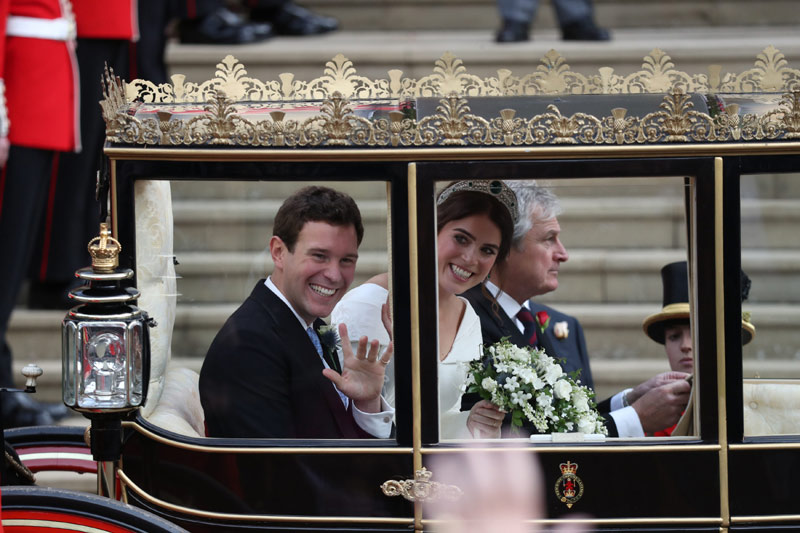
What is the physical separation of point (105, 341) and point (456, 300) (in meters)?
0.84

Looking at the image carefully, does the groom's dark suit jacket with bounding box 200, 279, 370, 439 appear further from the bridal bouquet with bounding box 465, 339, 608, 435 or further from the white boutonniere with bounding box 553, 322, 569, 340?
the white boutonniere with bounding box 553, 322, 569, 340

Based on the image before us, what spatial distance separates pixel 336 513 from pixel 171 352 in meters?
0.60

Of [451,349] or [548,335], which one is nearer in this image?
[451,349]

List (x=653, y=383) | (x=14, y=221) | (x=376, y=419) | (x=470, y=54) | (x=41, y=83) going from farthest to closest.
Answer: (x=470, y=54)
(x=14, y=221)
(x=41, y=83)
(x=653, y=383)
(x=376, y=419)

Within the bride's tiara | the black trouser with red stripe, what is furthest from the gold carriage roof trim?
the black trouser with red stripe

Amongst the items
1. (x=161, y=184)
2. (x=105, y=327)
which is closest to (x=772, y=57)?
(x=161, y=184)

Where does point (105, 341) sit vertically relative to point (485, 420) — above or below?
above

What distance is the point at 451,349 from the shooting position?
289cm

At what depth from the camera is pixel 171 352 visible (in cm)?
301

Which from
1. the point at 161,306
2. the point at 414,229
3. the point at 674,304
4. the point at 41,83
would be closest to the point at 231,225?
the point at 161,306

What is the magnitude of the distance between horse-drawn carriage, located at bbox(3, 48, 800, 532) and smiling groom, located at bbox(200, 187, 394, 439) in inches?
2.0

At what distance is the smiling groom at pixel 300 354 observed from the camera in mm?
2840

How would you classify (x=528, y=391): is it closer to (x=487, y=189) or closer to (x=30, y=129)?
(x=487, y=189)

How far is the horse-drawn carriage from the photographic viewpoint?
2725 millimetres
